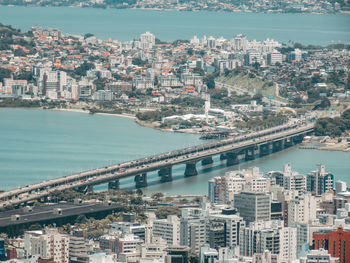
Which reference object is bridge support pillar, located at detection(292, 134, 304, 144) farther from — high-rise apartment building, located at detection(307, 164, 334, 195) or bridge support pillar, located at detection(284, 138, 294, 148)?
high-rise apartment building, located at detection(307, 164, 334, 195)

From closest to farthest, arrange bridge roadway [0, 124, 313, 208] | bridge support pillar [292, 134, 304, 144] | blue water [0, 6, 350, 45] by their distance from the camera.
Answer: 1. bridge roadway [0, 124, 313, 208]
2. bridge support pillar [292, 134, 304, 144]
3. blue water [0, 6, 350, 45]

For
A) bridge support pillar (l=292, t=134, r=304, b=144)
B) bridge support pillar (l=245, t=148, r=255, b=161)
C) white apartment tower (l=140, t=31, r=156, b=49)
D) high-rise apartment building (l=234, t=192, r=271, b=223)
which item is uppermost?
high-rise apartment building (l=234, t=192, r=271, b=223)

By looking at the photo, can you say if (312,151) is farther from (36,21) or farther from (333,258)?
(36,21)

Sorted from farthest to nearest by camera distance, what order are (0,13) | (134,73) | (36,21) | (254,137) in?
(0,13) → (36,21) → (134,73) → (254,137)

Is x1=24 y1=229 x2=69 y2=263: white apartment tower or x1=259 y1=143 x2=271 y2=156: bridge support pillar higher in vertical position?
x1=24 y1=229 x2=69 y2=263: white apartment tower

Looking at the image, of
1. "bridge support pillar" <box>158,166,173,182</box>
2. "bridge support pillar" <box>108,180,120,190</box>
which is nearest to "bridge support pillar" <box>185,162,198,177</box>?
"bridge support pillar" <box>158,166,173,182</box>

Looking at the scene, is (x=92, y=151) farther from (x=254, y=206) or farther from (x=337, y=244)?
(x=337, y=244)

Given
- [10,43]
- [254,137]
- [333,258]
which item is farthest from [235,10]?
[333,258]
